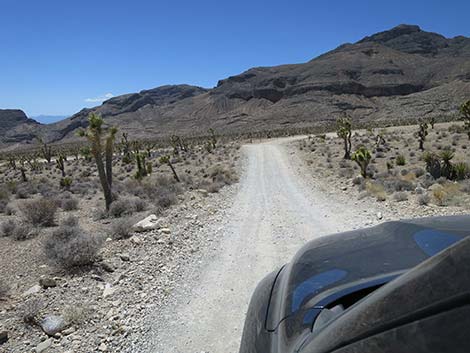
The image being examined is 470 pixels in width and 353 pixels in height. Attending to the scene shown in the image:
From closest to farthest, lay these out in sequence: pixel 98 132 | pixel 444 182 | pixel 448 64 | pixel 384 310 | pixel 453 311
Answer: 1. pixel 453 311
2. pixel 384 310
3. pixel 444 182
4. pixel 98 132
5. pixel 448 64

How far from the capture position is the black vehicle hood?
6.74ft

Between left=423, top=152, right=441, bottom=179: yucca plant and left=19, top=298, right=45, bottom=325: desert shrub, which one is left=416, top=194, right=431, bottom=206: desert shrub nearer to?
left=423, top=152, right=441, bottom=179: yucca plant

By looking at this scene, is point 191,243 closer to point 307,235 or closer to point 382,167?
point 307,235

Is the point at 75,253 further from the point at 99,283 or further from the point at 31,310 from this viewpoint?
the point at 31,310

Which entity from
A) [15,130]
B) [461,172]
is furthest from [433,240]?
[15,130]

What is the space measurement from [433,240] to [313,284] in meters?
0.92

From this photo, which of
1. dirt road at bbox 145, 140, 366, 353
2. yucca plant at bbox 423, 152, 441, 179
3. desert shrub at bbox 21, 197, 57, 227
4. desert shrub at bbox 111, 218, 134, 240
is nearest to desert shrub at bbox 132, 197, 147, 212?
desert shrub at bbox 21, 197, 57, 227

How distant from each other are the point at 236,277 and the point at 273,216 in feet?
16.2

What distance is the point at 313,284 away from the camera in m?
2.19

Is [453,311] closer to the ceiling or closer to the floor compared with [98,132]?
closer to the floor

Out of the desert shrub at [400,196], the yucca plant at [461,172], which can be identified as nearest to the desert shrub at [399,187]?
the desert shrub at [400,196]

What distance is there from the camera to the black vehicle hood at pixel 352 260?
6.74 ft

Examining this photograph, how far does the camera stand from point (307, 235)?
9.29 metres

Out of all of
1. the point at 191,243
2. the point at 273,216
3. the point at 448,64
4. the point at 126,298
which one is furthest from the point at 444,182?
the point at 448,64
